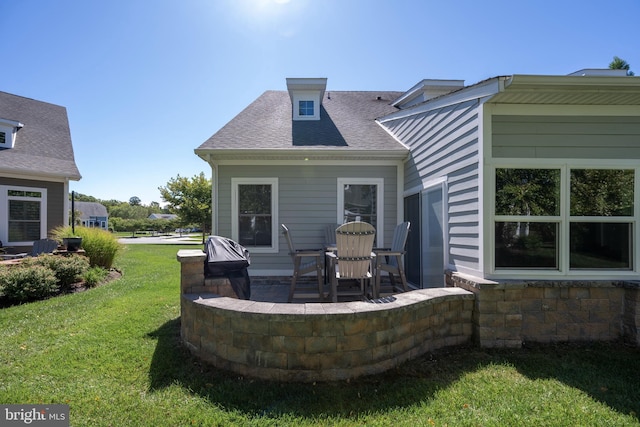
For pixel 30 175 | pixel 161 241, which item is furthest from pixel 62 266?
pixel 161 241

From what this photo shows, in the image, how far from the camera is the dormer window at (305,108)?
7.74 meters

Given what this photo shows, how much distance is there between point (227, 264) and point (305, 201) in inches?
112

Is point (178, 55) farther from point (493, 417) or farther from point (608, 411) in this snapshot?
point (608, 411)

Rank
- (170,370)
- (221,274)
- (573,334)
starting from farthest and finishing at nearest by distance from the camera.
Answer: (221,274), (573,334), (170,370)

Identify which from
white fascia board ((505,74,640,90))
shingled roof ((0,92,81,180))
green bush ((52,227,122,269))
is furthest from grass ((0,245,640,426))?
shingled roof ((0,92,81,180))

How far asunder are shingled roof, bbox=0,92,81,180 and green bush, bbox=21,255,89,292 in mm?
4204

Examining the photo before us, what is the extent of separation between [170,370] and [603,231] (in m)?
5.28

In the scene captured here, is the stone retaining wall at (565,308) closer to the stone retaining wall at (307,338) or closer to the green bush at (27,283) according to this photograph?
the stone retaining wall at (307,338)

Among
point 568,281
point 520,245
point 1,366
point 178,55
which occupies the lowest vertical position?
point 1,366

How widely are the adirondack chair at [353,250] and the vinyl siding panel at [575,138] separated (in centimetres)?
206

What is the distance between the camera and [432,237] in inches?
181

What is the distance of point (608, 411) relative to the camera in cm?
213

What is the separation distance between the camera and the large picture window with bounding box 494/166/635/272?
3414 millimetres

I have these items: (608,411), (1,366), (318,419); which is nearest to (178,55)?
(1,366)
